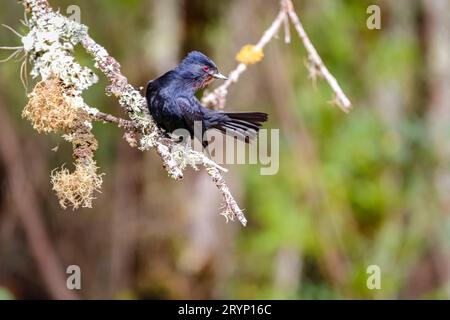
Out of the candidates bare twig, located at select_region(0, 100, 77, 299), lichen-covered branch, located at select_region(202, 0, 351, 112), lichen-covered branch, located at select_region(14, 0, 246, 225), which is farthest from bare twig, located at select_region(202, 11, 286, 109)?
bare twig, located at select_region(0, 100, 77, 299)

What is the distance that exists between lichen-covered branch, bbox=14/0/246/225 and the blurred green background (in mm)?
2839

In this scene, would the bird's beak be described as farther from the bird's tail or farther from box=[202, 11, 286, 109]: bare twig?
box=[202, 11, 286, 109]: bare twig

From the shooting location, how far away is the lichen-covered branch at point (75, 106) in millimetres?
2779

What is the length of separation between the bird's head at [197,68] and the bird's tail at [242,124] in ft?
0.71

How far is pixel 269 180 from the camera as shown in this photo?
25.5 feet

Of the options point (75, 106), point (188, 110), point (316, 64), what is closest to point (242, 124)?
point (188, 110)

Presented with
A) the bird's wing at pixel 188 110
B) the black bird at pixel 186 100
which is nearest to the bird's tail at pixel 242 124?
the black bird at pixel 186 100

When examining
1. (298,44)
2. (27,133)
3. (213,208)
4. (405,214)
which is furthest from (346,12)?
(27,133)

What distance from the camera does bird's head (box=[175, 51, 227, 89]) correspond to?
3.21 meters

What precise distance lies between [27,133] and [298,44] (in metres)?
2.99

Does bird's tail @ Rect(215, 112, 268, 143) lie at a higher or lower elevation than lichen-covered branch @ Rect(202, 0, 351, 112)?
lower

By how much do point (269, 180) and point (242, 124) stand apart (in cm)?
448

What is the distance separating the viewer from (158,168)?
Answer: 6.32 metres
